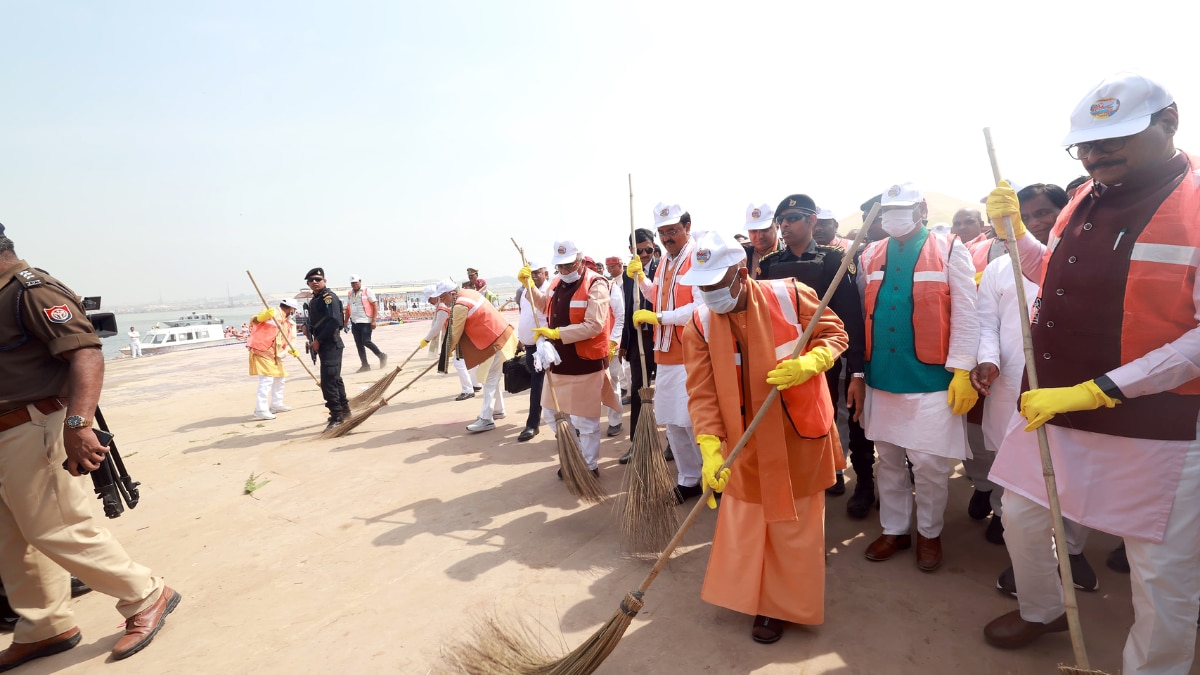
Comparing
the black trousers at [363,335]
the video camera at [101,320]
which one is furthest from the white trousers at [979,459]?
the black trousers at [363,335]

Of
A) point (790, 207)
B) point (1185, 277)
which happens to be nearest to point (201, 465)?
point (790, 207)

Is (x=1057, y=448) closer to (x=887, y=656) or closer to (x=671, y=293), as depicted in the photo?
(x=887, y=656)

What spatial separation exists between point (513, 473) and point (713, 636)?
10.2 feet

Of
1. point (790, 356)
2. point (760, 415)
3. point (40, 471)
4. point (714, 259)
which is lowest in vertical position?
point (40, 471)

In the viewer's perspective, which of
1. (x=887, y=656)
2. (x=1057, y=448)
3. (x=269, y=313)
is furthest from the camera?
(x=269, y=313)

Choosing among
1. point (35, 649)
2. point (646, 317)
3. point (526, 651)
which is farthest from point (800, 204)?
point (35, 649)

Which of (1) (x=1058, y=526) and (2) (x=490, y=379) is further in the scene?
(2) (x=490, y=379)

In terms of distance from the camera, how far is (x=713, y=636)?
9.20ft

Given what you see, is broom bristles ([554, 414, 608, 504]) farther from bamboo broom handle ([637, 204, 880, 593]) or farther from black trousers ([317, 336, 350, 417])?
black trousers ([317, 336, 350, 417])

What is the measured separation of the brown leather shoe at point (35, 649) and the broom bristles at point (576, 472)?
127 inches

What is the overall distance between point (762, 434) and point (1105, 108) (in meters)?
1.78

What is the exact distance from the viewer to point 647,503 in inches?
150

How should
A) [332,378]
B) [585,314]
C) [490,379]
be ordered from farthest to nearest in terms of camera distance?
[332,378] < [490,379] < [585,314]

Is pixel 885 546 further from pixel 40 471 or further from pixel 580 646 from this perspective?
pixel 40 471
